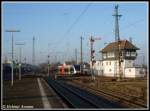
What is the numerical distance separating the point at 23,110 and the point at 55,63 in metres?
180

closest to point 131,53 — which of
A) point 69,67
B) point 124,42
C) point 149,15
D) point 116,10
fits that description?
point 124,42

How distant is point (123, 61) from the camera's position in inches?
3487

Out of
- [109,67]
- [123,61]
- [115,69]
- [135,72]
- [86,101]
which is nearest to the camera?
[86,101]

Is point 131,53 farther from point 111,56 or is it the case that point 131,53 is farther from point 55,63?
point 55,63

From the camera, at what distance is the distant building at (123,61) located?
86.2 m

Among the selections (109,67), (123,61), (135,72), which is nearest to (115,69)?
(123,61)

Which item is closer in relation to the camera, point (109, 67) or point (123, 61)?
point (123, 61)

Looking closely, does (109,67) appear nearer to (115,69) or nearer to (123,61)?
(115,69)

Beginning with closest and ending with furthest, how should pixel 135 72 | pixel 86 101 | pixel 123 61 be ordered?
pixel 86 101 < pixel 135 72 < pixel 123 61

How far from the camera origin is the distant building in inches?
3396

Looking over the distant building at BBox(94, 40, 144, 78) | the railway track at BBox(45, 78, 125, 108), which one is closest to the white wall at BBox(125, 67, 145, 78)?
the distant building at BBox(94, 40, 144, 78)

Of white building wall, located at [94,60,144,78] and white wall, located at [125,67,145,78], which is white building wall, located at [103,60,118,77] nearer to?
white building wall, located at [94,60,144,78]

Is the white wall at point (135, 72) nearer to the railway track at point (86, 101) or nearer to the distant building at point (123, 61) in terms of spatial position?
the distant building at point (123, 61)

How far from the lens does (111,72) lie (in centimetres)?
9606
